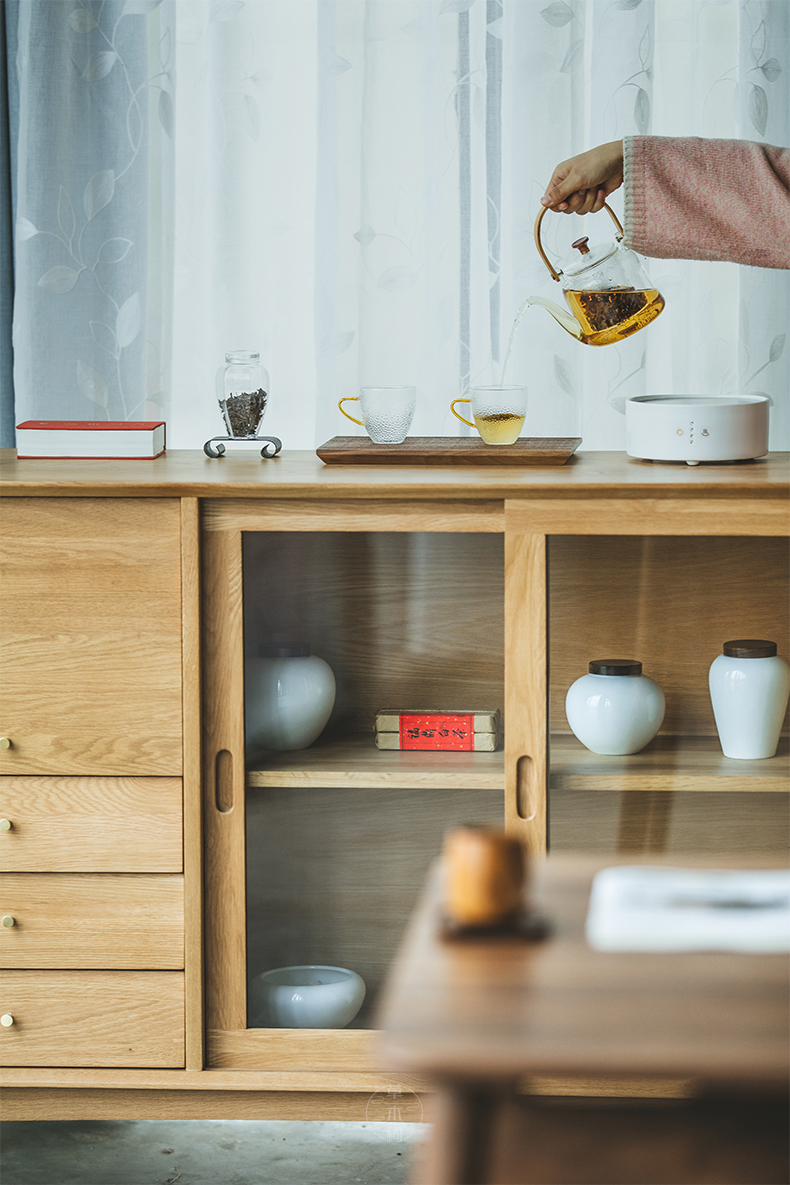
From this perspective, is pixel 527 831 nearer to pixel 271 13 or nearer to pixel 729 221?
pixel 729 221

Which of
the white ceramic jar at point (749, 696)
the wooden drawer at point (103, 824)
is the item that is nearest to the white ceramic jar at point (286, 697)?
the wooden drawer at point (103, 824)

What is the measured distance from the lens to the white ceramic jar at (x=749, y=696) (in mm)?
1598

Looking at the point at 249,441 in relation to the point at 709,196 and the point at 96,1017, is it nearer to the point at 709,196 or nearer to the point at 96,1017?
the point at 709,196

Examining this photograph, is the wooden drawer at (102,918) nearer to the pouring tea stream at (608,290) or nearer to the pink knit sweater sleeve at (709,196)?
the pouring tea stream at (608,290)

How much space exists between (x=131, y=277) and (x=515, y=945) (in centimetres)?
165

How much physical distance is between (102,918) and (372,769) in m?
0.39

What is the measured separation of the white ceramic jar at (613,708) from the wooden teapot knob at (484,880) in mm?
809

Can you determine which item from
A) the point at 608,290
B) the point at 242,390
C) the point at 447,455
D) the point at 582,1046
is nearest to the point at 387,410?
the point at 447,455

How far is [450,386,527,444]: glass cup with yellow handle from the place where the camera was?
1719mm

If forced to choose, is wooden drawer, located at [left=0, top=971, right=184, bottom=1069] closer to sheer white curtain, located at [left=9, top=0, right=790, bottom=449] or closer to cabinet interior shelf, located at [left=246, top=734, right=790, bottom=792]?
cabinet interior shelf, located at [left=246, top=734, right=790, bottom=792]

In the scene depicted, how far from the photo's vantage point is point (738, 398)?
1716 millimetres

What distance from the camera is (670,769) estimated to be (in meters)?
1.60

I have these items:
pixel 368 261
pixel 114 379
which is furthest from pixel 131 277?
pixel 368 261

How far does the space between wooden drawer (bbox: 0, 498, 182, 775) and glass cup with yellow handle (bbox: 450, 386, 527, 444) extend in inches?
18.7
